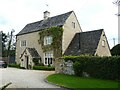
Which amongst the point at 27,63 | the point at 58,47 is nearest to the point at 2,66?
the point at 27,63

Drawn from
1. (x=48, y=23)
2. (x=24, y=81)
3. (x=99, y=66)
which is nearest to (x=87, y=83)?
(x=99, y=66)

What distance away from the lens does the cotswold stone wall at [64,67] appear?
24.8 metres

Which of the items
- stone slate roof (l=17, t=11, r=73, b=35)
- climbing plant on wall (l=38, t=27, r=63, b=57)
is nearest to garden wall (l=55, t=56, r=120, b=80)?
climbing plant on wall (l=38, t=27, r=63, b=57)

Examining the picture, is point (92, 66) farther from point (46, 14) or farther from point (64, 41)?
point (46, 14)

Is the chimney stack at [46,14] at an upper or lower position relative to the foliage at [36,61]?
upper

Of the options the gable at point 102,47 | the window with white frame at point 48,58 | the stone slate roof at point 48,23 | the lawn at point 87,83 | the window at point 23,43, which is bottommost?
the lawn at point 87,83

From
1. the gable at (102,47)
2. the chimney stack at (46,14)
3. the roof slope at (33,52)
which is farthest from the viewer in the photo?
the chimney stack at (46,14)

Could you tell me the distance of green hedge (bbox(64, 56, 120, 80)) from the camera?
65.7 feet

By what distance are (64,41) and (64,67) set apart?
446 inches

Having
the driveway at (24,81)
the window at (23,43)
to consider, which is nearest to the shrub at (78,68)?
the driveway at (24,81)

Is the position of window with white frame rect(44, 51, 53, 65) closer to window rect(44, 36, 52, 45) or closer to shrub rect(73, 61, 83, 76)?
window rect(44, 36, 52, 45)

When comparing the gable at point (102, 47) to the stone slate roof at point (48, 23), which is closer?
the gable at point (102, 47)

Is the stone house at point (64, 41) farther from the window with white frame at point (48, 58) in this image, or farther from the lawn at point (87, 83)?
the lawn at point (87, 83)

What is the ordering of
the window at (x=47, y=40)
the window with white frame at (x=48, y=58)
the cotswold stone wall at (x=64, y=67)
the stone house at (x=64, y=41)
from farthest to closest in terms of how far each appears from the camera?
the window at (x=47, y=40) → the window with white frame at (x=48, y=58) → the stone house at (x=64, y=41) → the cotswold stone wall at (x=64, y=67)
